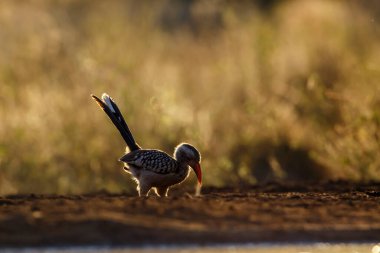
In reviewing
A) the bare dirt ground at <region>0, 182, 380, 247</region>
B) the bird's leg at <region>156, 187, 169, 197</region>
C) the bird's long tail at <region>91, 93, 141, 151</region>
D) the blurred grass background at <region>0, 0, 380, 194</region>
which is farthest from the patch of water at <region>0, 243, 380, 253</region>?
the blurred grass background at <region>0, 0, 380, 194</region>

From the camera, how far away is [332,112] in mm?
16688

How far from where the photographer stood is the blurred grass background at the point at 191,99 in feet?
50.3

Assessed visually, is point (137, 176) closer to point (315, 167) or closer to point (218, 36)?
point (315, 167)

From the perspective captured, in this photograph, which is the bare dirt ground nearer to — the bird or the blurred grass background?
the bird

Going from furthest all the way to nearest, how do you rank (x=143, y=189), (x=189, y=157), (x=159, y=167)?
(x=189, y=157)
(x=143, y=189)
(x=159, y=167)

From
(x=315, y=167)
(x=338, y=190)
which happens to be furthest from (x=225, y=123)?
(x=338, y=190)

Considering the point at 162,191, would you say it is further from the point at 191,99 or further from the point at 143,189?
the point at 191,99

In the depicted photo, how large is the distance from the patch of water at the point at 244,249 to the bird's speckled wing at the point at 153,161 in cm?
311

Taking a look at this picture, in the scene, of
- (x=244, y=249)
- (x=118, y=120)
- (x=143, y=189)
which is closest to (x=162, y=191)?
(x=143, y=189)

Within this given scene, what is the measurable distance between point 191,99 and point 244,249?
32.5ft

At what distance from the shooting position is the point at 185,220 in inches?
381

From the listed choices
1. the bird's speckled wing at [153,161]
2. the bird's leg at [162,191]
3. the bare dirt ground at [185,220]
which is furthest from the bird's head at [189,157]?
the bare dirt ground at [185,220]

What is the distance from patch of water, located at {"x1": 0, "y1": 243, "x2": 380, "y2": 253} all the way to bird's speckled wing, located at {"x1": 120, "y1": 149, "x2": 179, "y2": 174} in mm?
3109

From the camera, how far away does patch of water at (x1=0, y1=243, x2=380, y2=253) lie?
8812 mm
